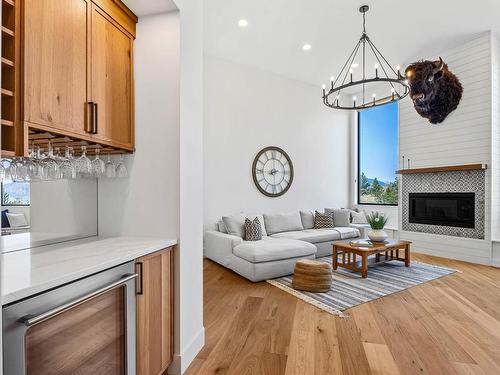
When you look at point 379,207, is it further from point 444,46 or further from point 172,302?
point 172,302

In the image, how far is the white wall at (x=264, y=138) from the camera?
18.1 ft

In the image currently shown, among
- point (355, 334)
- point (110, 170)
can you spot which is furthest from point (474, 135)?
point (110, 170)

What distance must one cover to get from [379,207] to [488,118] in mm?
2815

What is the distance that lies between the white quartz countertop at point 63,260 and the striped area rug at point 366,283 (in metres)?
2.05

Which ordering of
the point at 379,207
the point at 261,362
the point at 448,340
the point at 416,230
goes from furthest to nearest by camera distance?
the point at 379,207, the point at 416,230, the point at 448,340, the point at 261,362

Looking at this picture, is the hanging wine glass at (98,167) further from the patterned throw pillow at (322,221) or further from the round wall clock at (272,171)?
the patterned throw pillow at (322,221)

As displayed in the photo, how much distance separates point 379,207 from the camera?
7.07m

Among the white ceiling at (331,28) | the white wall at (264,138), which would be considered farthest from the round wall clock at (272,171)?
the white ceiling at (331,28)

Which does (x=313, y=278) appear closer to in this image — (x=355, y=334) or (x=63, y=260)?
(x=355, y=334)

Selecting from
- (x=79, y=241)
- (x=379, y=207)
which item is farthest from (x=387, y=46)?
(x=79, y=241)

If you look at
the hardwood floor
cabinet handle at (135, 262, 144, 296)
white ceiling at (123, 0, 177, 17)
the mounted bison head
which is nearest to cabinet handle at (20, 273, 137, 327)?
cabinet handle at (135, 262, 144, 296)

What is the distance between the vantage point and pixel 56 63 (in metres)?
1.47

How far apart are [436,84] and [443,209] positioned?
88.5 inches

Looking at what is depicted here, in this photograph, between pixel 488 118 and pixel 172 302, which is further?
pixel 488 118
